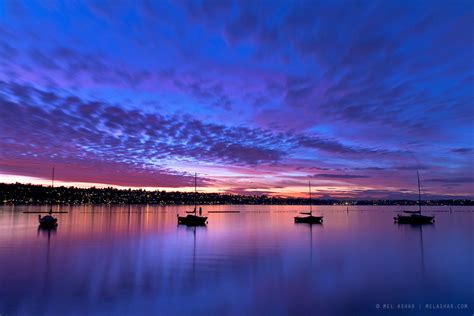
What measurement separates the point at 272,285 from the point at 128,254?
20.0 metres

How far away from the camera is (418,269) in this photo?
32375 millimetres

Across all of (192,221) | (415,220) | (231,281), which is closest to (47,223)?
(192,221)

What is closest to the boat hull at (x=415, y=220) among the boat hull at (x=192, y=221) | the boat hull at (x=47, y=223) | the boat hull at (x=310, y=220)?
the boat hull at (x=310, y=220)

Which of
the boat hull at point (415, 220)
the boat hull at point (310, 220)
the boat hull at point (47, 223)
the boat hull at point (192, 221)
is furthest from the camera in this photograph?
the boat hull at point (310, 220)

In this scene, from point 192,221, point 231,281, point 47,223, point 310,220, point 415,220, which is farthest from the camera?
point 310,220

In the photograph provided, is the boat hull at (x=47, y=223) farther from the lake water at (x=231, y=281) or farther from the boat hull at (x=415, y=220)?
the boat hull at (x=415, y=220)

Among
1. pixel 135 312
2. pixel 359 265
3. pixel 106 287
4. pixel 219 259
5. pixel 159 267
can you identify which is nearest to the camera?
pixel 135 312

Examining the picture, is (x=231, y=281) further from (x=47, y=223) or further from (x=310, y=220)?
(x=310, y=220)

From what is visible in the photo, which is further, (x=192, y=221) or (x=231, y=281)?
(x=192, y=221)

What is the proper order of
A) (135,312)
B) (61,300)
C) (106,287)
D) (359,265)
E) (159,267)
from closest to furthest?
(135,312)
(61,300)
(106,287)
(159,267)
(359,265)

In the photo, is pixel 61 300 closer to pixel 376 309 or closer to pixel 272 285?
pixel 272 285

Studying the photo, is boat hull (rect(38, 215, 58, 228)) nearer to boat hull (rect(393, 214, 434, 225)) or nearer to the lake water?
the lake water

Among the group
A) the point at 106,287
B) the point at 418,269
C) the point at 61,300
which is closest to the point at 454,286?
the point at 418,269

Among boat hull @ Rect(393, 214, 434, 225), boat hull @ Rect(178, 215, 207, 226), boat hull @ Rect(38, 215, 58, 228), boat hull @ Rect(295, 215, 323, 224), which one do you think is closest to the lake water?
boat hull @ Rect(38, 215, 58, 228)
